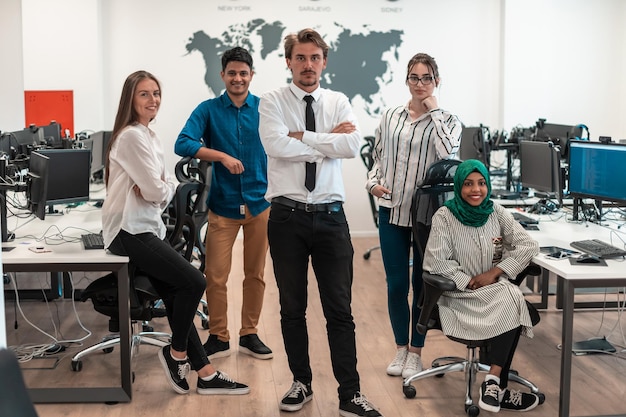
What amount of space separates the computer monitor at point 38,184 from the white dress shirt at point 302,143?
134cm

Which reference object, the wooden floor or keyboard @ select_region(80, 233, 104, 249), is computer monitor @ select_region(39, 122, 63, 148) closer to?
the wooden floor

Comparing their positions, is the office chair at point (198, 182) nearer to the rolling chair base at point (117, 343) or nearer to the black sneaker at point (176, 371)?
the rolling chair base at point (117, 343)

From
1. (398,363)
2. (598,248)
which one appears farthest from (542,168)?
(398,363)

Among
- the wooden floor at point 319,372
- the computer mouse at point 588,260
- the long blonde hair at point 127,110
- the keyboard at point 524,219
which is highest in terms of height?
the long blonde hair at point 127,110

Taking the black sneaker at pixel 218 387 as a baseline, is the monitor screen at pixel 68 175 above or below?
above

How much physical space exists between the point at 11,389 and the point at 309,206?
203 centimetres

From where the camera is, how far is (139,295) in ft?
13.2

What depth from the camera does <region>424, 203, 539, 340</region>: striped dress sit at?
3.65 meters

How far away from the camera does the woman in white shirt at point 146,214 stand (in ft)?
12.4

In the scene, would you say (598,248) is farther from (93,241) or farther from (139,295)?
(93,241)

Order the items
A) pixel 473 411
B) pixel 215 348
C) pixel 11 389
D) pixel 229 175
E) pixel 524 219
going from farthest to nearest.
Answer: pixel 524 219 < pixel 215 348 < pixel 229 175 < pixel 473 411 < pixel 11 389

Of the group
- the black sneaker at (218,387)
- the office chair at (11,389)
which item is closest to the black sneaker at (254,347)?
the black sneaker at (218,387)

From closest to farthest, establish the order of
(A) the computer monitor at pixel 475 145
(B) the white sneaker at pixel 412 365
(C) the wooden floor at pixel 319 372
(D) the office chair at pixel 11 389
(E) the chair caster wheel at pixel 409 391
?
1. (D) the office chair at pixel 11 389
2. (C) the wooden floor at pixel 319 372
3. (E) the chair caster wheel at pixel 409 391
4. (B) the white sneaker at pixel 412 365
5. (A) the computer monitor at pixel 475 145

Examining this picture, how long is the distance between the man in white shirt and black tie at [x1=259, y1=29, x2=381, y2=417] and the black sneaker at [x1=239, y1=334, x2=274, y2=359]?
94 cm
